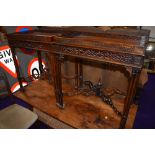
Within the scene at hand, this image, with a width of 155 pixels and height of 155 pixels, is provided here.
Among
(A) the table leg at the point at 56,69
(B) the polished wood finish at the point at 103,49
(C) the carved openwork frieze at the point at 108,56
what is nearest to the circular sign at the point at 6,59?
(B) the polished wood finish at the point at 103,49

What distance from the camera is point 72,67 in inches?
83.7

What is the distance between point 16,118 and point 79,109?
29.3 inches

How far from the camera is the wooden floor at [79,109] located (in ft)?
5.14

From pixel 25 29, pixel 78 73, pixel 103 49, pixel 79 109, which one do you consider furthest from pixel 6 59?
pixel 103 49

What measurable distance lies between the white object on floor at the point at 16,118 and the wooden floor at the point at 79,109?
1.17ft

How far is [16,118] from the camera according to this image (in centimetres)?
138

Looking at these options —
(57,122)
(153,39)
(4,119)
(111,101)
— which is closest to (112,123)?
(111,101)

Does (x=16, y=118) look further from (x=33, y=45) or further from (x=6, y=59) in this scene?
(x=6, y=59)

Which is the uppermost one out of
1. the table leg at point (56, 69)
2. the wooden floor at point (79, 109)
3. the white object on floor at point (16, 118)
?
the table leg at point (56, 69)

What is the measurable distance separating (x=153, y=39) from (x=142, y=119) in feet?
6.26

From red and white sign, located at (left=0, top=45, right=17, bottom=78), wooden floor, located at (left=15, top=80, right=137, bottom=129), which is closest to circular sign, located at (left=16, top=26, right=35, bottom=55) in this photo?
red and white sign, located at (left=0, top=45, right=17, bottom=78)

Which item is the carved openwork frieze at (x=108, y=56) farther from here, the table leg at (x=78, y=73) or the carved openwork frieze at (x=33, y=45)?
the table leg at (x=78, y=73)

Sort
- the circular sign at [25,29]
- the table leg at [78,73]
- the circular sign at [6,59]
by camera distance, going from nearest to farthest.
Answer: the table leg at [78,73] < the circular sign at [6,59] < the circular sign at [25,29]

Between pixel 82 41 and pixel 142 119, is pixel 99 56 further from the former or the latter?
pixel 142 119
